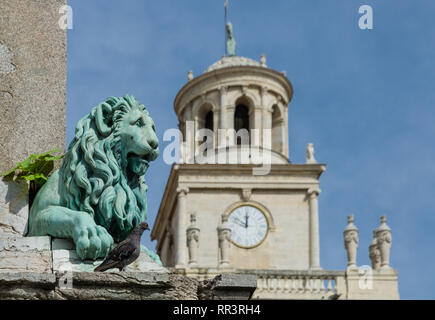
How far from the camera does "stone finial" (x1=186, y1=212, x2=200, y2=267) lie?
4319cm

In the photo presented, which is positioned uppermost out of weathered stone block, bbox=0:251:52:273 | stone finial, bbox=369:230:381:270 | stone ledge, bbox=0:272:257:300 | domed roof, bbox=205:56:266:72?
domed roof, bbox=205:56:266:72

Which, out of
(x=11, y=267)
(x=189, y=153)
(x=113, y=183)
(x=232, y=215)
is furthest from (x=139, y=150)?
(x=189, y=153)

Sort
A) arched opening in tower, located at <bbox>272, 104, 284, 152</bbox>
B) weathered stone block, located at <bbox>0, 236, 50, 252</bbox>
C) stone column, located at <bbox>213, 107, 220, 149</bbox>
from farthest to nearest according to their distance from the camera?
arched opening in tower, located at <bbox>272, 104, 284, 152</bbox>, stone column, located at <bbox>213, 107, 220, 149</bbox>, weathered stone block, located at <bbox>0, 236, 50, 252</bbox>

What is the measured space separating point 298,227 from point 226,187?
3.37 m

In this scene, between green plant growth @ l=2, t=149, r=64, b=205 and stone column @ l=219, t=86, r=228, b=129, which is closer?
green plant growth @ l=2, t=149, r=64, b=205

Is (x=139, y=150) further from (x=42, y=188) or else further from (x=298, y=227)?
(x=298, y=227)

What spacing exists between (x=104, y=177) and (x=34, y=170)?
0.58 m

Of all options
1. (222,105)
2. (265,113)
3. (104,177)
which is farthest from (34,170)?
(265,113)

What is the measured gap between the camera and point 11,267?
6.11 metres

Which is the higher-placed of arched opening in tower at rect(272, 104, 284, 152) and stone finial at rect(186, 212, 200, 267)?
arched opening in tower at rect(272, 104, 284, 152)

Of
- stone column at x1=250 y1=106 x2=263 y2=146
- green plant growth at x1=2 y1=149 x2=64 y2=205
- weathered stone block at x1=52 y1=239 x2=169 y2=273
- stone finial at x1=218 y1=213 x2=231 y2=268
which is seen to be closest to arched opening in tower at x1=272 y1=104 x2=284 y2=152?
stone column at x1=250 y1=106 x2=263 y2=146

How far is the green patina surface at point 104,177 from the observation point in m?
6.54

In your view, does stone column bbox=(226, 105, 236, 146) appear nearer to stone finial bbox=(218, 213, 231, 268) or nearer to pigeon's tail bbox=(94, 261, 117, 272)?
stone finial bbox=(218, 213, 231, 268)

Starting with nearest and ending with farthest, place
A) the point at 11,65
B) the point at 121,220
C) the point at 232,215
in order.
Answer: the point at 121,220, the point at 11,65, the point at 232,215
